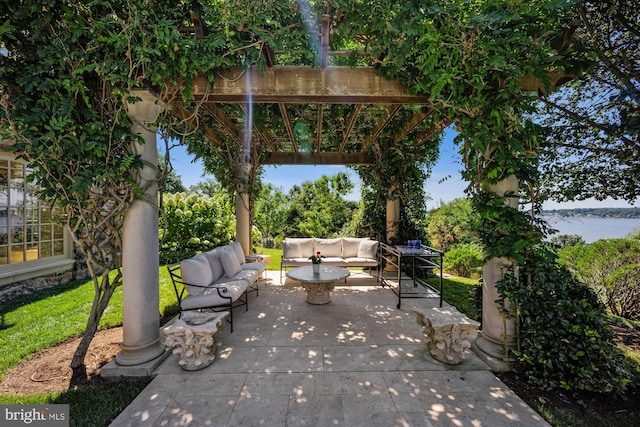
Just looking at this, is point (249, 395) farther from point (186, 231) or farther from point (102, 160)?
point (186, 231)

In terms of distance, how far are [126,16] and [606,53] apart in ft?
18.9

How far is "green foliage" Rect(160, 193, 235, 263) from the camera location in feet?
24.9

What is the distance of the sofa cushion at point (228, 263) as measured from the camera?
4.54m

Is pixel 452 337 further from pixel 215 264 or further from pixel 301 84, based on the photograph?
pixel 215 264

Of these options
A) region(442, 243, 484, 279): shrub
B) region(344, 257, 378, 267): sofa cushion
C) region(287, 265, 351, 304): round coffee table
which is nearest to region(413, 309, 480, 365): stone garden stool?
region(287, 265, 351, 304): round coffee table

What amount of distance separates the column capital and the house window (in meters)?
3.25

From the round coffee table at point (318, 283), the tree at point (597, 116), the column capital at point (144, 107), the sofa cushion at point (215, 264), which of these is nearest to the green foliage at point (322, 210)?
the round coffee table at point (318, 283)

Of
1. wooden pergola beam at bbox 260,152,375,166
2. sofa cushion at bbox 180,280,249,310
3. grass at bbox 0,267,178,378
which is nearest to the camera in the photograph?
grass at bbox 0,267,178,378

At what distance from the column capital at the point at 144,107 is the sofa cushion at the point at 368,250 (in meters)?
4.79

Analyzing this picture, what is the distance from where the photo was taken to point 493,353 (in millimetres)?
2811

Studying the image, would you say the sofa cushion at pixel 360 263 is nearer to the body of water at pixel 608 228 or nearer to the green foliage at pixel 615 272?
the green foliage at pixel 615 272

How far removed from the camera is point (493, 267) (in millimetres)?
2873

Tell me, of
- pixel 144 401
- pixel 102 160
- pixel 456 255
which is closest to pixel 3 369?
pixel 144 401

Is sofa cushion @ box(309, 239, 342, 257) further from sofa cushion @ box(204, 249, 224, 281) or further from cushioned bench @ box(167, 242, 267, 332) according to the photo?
sofa cushion @ box(204, 249, 224, 281)
